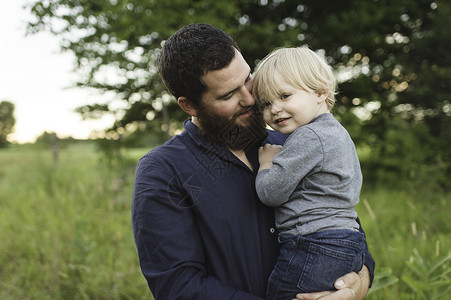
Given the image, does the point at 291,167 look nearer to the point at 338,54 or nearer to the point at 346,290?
the point at 346,290

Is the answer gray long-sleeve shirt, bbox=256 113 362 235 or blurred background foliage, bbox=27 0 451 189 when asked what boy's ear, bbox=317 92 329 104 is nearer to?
gray long-sleeve shirt, bbox=256 113 362 235

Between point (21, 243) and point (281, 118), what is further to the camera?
point (21, 243)

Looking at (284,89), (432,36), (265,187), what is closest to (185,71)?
(284,89)

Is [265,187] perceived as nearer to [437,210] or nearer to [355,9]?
[437,210]

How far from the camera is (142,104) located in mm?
7477

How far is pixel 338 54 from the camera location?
24.3 feet

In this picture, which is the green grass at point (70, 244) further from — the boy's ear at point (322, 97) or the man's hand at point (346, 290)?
the boy's ear at point (322, 97)

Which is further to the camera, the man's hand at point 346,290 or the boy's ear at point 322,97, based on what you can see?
the boy's ear at point 322,97

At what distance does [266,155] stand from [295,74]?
0.37 m

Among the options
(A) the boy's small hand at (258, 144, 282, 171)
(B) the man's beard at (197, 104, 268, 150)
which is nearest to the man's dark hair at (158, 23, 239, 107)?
(B) the man's beard at (197, 104, 268, 150)

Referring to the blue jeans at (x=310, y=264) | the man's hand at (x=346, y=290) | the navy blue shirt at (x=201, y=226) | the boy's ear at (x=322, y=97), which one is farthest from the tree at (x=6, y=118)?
the man's hand at (x=346, y=290)

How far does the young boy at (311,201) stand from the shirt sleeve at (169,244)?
214mm

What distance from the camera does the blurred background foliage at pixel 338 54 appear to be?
A: 5.48 metres

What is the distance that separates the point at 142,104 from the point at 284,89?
6.36m
